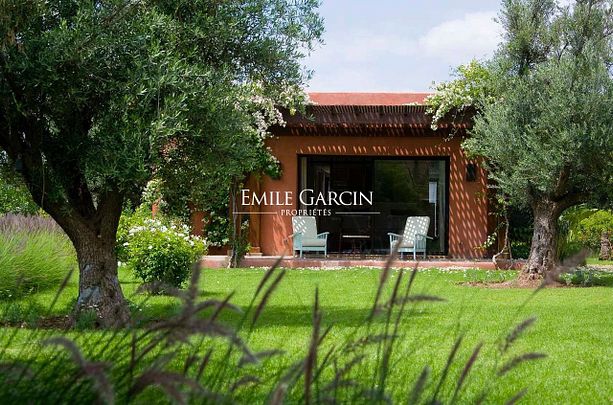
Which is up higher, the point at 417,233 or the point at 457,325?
the point at 417,233

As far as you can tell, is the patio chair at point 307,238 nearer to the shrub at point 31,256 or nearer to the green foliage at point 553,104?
the green foliage at point 553,104

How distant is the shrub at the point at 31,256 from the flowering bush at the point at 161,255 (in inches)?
39.2

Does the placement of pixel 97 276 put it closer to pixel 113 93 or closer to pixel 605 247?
pixel 113 93

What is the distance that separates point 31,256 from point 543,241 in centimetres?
767

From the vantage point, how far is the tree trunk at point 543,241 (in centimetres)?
1354

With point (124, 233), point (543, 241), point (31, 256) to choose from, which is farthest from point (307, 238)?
point (31, 256)

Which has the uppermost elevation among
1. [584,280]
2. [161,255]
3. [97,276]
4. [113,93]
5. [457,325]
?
Answer: [113,93]

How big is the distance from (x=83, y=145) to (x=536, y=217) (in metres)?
8.43

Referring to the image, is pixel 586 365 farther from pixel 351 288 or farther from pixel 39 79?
pixel 351 288

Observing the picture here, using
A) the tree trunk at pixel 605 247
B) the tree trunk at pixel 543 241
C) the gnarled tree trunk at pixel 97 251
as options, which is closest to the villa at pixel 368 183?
the tree trunk at pixel 543 241

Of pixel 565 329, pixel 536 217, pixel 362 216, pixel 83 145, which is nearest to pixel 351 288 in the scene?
pixel 536 217

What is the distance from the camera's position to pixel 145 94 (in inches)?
296

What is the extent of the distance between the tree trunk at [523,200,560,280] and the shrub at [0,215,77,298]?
22.8ft

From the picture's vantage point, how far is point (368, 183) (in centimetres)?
1903
